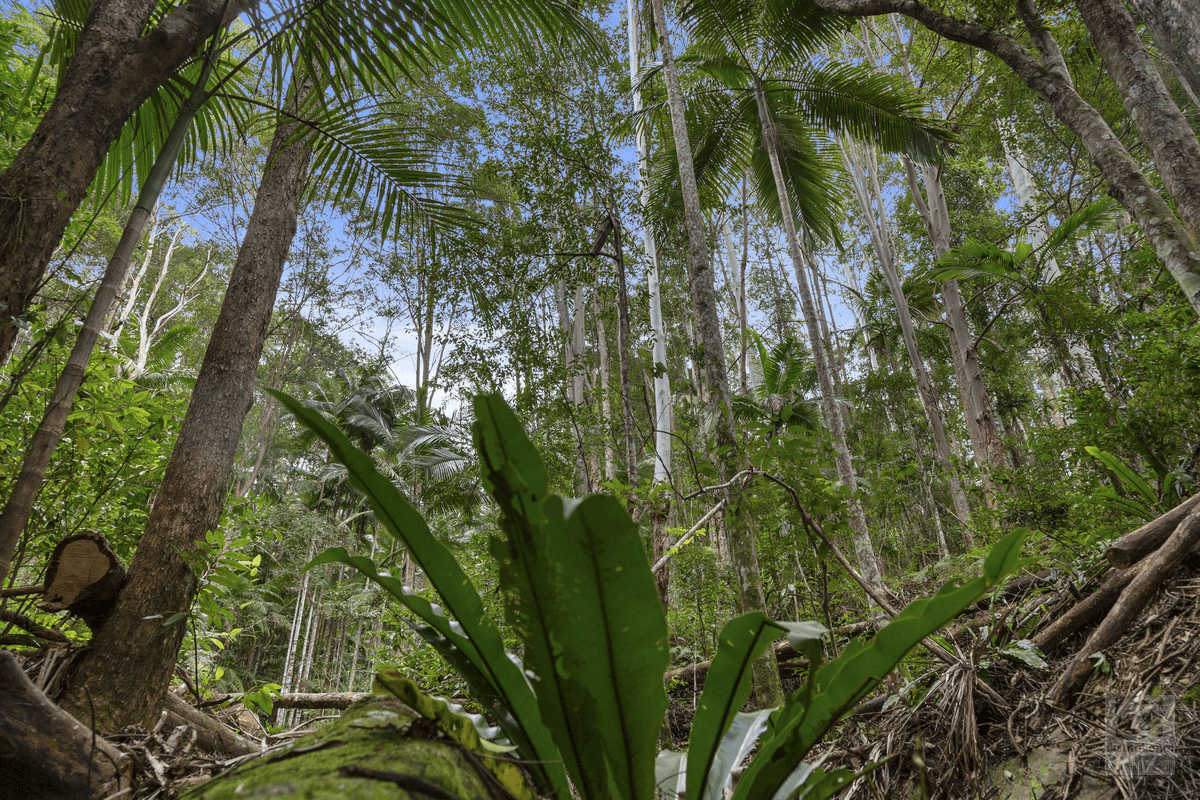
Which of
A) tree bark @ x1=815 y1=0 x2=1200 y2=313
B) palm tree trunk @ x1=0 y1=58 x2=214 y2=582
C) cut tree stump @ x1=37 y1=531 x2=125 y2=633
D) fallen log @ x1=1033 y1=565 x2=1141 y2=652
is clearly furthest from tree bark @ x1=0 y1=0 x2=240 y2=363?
tree bark @ x1=815 y1=0 x2=1200 y2=313

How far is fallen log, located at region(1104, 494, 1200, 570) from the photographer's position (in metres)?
1.71

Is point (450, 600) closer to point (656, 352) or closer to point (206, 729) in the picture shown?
point (206, 729)

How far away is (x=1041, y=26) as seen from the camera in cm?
362

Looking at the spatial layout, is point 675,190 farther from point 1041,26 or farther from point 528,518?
point 528,518

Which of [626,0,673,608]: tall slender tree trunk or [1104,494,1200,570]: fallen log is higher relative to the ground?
[626,0,673,608]: tall slender tree trunk

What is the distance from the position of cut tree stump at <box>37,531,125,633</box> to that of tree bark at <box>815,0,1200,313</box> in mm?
4715

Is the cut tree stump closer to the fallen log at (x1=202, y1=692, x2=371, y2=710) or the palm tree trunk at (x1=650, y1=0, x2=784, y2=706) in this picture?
the fallen log at (x1=202, y1=692, x2=371, y2=710)

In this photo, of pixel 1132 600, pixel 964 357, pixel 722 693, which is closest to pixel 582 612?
pixel 722 693

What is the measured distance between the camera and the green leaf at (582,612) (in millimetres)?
691

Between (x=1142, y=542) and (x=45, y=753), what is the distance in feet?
9.00

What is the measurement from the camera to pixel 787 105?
6.66 metres

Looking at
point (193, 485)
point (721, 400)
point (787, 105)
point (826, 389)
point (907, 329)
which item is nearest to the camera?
point (193, 485)

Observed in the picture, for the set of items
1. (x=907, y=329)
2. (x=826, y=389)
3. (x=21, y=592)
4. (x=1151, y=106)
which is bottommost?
(x=21, y=592)

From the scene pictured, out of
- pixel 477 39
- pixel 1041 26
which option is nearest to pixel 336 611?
pixel 477 39
